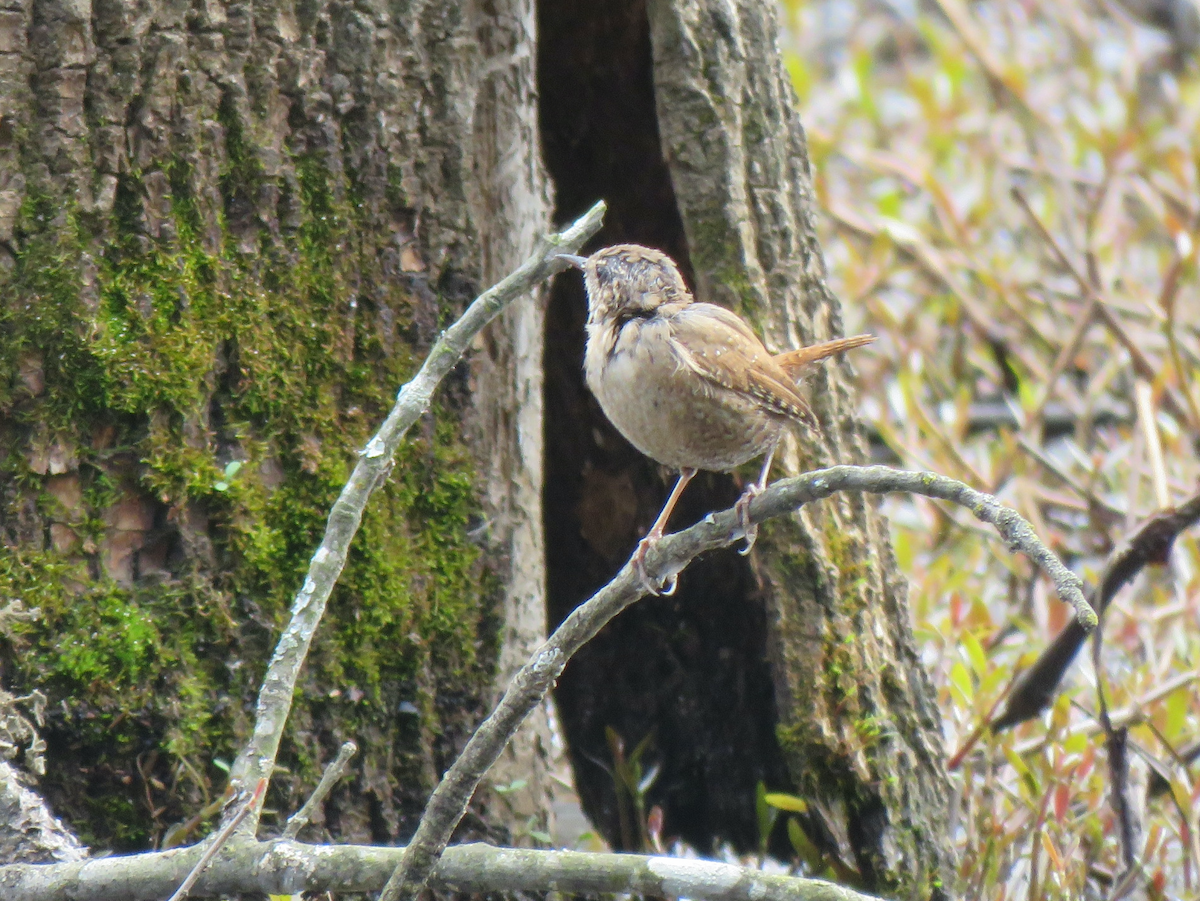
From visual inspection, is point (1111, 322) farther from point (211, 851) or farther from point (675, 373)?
point (211, 851)

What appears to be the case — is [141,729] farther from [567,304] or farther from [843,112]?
[843,112]

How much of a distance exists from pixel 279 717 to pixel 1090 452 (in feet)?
13.2

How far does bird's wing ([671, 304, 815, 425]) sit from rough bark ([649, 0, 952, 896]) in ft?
0.82

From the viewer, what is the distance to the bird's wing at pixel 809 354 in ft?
9.21

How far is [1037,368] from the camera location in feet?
17.3

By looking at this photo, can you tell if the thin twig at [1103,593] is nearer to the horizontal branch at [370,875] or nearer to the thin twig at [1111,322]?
the horizontal branch at [370,875]

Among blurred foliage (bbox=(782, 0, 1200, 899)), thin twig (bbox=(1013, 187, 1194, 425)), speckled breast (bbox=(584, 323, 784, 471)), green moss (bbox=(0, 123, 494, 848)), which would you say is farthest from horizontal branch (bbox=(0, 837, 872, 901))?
thin twig (bbox=(1013, 187, 1194, 425))

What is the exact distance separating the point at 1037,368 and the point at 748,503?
347cm

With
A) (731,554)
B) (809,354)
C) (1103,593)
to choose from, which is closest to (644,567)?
(809,354)

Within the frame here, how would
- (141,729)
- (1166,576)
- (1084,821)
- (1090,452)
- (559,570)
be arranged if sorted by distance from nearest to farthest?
(141,729), (1084,821), (559,570), (1166,576), (1090,452)

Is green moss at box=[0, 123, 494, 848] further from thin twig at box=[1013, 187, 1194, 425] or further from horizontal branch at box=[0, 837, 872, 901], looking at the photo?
thin twig at box=[1013, 187, 1194, 425]

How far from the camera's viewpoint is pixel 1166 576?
178 inches

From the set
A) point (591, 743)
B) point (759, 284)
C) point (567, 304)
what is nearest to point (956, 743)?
point (591, 743)

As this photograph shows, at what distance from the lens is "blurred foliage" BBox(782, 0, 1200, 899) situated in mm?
3271
